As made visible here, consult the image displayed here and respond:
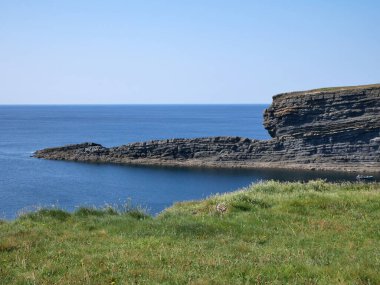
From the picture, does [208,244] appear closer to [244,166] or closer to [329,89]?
[244,166]

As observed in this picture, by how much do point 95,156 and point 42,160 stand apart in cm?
987

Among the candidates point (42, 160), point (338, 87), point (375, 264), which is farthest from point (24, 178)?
point (375, 264)

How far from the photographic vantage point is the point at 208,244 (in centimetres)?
1142

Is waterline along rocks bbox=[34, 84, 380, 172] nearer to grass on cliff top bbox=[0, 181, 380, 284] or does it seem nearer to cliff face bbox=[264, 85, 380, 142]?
cliff face bbox=[264, 85, 380, 142]

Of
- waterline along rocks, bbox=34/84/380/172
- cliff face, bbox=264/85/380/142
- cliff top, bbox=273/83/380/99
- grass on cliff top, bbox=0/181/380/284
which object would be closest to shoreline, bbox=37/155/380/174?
waterline along rocks, bbox=34/84/380/172

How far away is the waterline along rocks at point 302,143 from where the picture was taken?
81.2 metres

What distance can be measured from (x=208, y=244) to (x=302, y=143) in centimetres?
7705

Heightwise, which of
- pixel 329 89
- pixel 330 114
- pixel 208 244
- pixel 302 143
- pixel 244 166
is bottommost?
pixel 244 166

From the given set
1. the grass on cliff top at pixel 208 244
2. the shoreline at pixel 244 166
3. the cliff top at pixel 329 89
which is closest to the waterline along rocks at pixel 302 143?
the cliff top at pixel 329 89

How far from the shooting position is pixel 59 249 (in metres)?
11.1

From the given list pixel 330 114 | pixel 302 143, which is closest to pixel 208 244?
pixel 330 114

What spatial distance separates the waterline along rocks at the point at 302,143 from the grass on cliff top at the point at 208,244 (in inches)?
2647

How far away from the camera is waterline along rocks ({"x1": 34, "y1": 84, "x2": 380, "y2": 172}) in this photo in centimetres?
8119

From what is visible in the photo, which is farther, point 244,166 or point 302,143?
point 244,166
